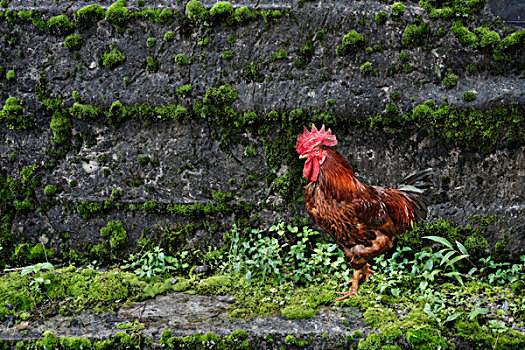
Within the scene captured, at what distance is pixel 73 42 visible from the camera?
4148 mm

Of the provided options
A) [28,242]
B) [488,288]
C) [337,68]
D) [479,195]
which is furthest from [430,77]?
[28,242]

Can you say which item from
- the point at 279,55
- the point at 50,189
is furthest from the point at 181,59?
the point at 50,189

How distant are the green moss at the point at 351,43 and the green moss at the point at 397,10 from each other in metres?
0.33

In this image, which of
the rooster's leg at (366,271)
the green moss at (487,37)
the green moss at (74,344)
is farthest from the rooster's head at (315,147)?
the green moss at (74,344)

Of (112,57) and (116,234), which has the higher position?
(112,57)

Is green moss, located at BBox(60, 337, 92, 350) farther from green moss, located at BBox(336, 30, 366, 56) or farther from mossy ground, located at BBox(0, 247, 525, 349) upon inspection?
green moss, located at BBox(336, 30, 366, 56)

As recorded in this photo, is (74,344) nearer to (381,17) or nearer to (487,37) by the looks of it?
(381,17)

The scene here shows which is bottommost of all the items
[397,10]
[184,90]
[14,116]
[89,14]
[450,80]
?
[14,116]

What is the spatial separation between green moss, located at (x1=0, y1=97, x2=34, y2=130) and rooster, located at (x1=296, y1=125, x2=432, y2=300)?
2.74 metres

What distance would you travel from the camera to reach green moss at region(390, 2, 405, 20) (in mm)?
3906

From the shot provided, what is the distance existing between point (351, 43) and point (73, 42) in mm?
2585

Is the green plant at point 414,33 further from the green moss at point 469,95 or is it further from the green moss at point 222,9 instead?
the green moss at point 222,9

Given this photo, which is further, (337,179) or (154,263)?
(154,263)

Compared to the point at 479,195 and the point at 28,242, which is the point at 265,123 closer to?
the point at 479,195
